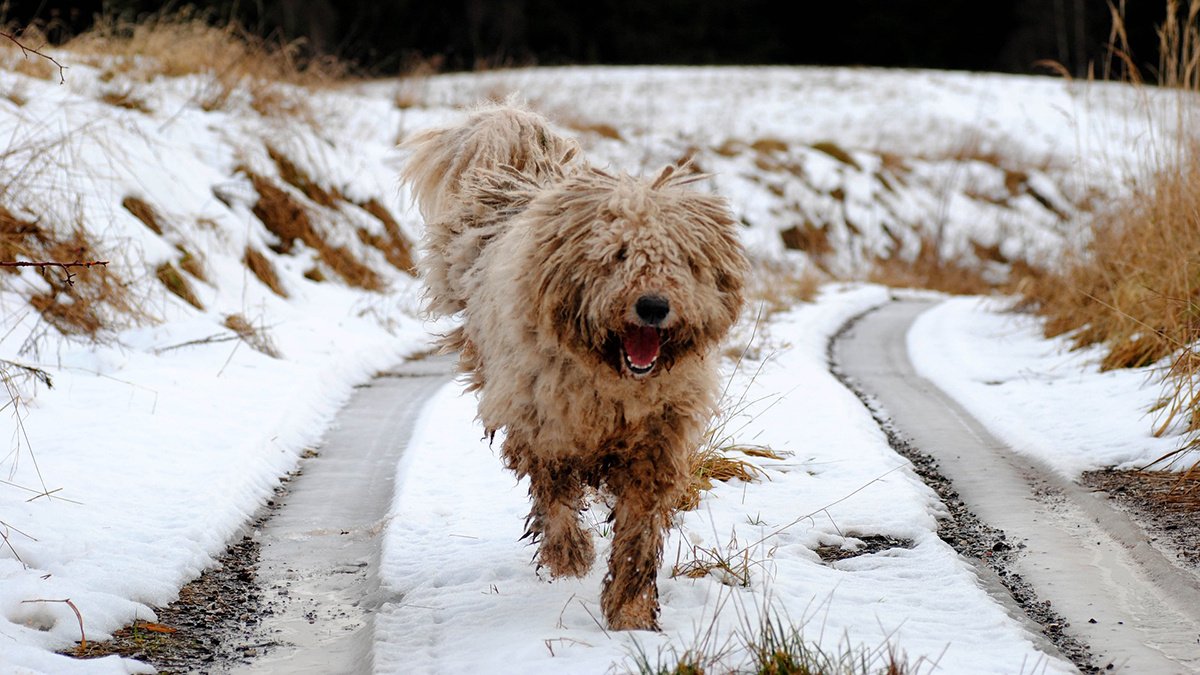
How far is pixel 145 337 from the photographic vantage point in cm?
794

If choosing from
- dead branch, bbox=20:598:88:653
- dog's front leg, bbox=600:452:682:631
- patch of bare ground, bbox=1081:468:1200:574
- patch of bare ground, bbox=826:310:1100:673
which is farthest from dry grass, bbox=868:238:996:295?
dead branch, bbox=20:598:88:653

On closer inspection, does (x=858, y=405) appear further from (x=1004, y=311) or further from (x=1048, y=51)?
(x=1048, y=51)

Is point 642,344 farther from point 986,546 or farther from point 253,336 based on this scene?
point 253,336

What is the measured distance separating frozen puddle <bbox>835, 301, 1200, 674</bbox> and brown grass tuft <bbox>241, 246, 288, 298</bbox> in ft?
19.3

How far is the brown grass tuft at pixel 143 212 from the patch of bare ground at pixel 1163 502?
25.9 feet

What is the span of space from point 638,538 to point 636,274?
Result: 3.25 ft

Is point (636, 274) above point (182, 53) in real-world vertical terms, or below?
below

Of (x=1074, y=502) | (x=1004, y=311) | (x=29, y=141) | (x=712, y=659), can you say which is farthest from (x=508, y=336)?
(x=1004, y=311)

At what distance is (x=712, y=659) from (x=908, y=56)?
154ft

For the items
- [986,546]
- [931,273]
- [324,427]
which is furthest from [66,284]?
[931,273]

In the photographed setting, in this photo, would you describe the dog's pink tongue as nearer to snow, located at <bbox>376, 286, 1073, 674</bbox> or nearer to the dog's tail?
snow, located at <bbox>376, 286, 1073, 674</bbox>

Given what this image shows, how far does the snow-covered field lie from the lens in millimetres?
3939

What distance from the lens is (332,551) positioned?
4.91 meters

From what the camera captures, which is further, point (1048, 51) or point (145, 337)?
point (1048, 51)
